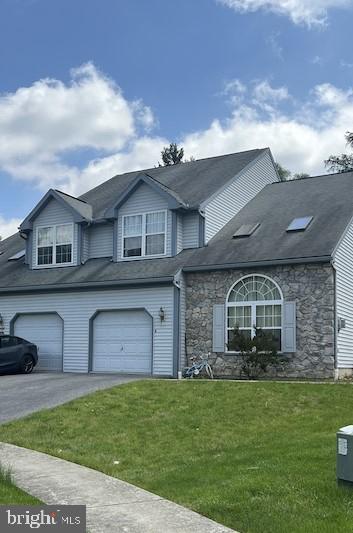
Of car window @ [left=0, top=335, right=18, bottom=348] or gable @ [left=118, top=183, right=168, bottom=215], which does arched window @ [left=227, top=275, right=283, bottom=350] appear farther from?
car window @ [left=0, top=335, right=18, bottom=348]

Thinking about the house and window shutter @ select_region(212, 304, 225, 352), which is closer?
the house

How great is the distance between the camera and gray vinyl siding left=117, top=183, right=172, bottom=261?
21.2 m

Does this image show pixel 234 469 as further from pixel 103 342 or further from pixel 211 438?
pixel 103 342

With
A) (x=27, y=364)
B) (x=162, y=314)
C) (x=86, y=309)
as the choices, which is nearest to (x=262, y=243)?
(x=162, y=314)

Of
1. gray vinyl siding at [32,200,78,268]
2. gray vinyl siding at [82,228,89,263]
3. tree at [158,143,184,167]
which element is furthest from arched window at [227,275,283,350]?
tree at [158,143,184,167]

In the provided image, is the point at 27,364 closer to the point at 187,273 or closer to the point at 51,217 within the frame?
the point at 51,217

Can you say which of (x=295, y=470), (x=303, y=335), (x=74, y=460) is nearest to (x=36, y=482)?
(x=74, y=460)

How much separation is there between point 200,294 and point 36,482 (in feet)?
40.2

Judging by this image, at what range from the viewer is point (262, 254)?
1852 cm

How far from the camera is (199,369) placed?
18.9m

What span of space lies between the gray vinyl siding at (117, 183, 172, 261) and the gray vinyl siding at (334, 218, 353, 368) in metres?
5.69

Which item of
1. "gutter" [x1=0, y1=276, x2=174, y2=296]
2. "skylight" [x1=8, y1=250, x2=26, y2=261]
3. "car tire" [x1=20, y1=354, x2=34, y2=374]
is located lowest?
"car tire" [x1=20, y1=354, x2=34, y2=374]

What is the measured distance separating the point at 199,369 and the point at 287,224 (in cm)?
541

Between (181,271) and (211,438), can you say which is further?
(181,271)
